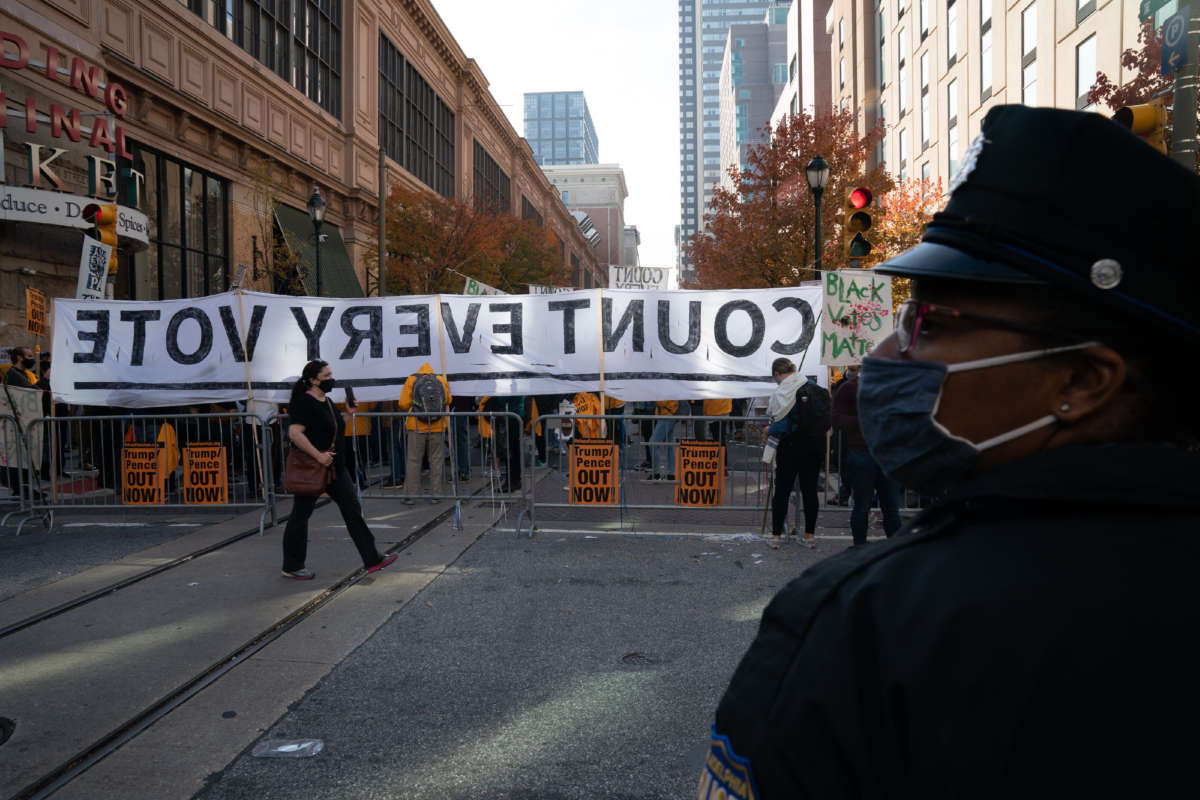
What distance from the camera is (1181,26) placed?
6430 millimetres

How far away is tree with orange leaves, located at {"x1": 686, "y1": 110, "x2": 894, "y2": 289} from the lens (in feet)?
79.9

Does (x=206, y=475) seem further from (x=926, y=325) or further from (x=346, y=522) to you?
(x=926, y=325)

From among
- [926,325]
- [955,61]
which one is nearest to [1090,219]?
[926,325]

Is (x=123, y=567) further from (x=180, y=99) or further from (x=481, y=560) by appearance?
(x=180, y=99)

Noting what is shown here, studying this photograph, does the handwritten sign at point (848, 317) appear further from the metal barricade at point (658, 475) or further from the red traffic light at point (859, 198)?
the red traffic light at point (859, 198)

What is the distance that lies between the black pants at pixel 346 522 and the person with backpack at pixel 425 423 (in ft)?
9.87

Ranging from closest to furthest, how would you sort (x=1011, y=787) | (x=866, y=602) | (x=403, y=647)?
1. (x=1011, y=787)
2. (x=866, y=602)
3. (x=403, y=647)

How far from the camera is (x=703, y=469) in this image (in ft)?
31.1

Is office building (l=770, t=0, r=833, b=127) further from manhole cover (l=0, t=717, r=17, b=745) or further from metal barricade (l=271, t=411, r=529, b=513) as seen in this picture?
manhole cover (l=0, t=717, r=17, b=745)

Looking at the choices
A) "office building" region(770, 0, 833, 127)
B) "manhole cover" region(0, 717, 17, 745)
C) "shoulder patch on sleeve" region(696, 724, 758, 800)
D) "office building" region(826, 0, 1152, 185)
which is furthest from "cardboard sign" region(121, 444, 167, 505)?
"office building" region(770, 0, 833, 127)

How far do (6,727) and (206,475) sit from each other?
605 centimetres

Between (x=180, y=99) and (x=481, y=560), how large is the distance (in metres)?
16.4

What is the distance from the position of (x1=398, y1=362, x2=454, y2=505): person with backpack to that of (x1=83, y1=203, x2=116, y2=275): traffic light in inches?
231

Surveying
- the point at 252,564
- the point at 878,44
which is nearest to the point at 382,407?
the point at 252,564
